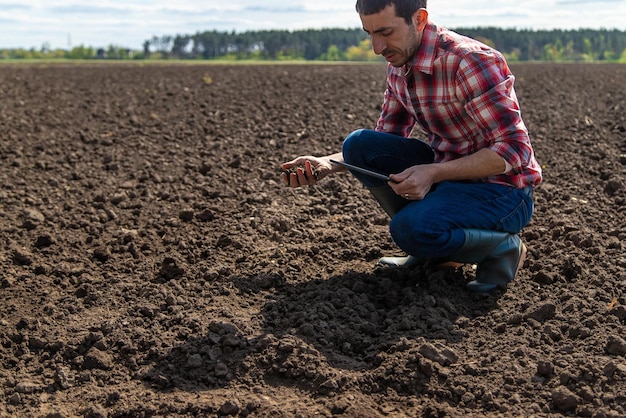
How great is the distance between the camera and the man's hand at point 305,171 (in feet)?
11.4

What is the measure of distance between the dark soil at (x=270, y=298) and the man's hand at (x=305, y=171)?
53 cm

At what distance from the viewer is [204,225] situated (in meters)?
4.71

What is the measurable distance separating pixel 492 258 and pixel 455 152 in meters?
0.53

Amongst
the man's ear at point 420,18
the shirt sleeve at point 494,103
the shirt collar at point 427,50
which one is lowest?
the shirt sleeve at point 494,103

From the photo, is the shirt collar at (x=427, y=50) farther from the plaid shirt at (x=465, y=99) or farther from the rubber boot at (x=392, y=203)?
the rubber boot at (x=392, y=203)

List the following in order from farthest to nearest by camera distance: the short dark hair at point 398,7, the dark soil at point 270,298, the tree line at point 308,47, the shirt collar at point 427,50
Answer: the tree line at point 308,47 → the shirt collar at point 427,50 → the short dark hair at point 398,7 → the dark soil at point 270,298

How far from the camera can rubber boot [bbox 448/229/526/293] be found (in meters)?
3.48

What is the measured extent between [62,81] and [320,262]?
35.2ft

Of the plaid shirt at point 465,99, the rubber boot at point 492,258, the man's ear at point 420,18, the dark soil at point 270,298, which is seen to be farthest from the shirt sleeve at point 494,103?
the dark soil at point 270,298

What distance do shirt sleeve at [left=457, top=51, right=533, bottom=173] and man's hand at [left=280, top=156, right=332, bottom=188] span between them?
717 millimetres

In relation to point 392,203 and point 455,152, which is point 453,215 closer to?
point 455,152

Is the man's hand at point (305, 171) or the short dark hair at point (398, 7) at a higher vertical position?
the short dark hair at point (398, 7)

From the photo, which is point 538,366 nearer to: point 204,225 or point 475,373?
point 475,373

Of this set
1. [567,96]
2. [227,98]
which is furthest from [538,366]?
[567,96]
